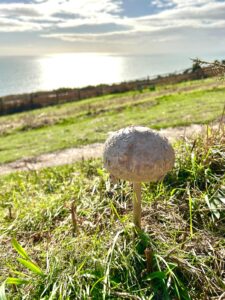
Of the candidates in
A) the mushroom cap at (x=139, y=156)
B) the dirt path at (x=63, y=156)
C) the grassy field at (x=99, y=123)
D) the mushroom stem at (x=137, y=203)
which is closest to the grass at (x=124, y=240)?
the mushroom stem at (x=137, y=203)

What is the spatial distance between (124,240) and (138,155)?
3.69ft

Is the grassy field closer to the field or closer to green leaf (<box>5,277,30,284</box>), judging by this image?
the field

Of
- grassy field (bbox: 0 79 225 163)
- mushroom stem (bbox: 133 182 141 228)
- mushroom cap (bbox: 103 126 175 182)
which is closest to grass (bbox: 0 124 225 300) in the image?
mushroom stem (bbox: 133 182 141 228)

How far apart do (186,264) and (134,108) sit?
71.5ft

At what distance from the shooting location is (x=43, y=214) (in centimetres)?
533

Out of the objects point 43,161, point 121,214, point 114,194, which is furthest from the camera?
point 43,161

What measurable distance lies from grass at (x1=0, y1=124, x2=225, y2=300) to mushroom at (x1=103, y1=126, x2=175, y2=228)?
2.47 feet

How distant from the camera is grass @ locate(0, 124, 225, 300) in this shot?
3771mm

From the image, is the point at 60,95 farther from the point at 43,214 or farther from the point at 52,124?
the point at 43,214

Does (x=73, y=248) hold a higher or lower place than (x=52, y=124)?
higher

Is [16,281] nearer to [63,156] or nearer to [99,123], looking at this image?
[63,156]

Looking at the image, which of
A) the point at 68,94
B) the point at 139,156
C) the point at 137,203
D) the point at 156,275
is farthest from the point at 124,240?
the point at 68,94

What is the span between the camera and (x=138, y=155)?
11.5ft

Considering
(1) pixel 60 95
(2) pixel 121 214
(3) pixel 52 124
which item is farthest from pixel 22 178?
(1) pixel 60 95
